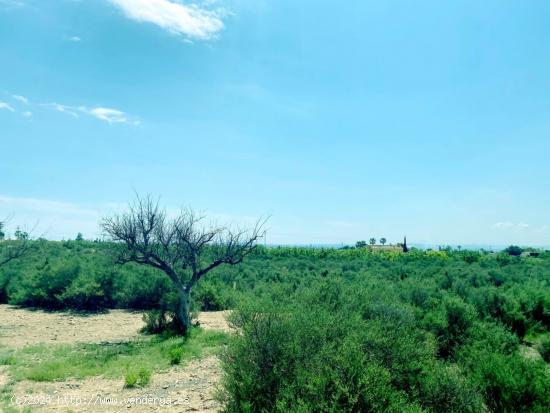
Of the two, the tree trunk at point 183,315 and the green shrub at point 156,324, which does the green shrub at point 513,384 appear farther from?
the green shrub at point 156,324

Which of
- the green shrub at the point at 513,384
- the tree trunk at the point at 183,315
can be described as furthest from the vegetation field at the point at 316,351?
the tree trunk at the point at 183,315

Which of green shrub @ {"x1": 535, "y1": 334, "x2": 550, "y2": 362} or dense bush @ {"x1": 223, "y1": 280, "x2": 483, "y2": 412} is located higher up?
dense bush @ {"x1": 223, "y1": 280, "x2": 483, "y2": 412}

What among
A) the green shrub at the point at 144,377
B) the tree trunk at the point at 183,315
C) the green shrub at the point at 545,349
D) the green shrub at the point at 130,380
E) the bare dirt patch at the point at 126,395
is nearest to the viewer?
the bare dirt patch at the point at 126,395

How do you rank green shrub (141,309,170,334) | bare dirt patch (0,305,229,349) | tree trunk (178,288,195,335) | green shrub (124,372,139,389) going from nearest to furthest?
green shrub (124,372,139,389)
bare dirt patch (0,305,229,349)
tree trunk (178,288,195,335)
green shrub (141,309,170,334)

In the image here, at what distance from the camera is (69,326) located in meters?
16.5

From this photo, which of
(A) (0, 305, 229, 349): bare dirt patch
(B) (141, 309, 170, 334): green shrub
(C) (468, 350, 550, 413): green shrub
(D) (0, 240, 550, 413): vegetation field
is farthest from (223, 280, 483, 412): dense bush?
(B) (141, 309, 170, 334): green shrub

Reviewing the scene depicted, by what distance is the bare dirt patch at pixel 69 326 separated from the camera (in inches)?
551

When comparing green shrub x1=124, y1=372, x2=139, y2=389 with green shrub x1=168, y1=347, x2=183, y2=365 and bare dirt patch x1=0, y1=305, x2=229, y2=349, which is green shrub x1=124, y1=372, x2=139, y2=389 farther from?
bare dirt patch x1=0, y1=305, x2=229, y2=349

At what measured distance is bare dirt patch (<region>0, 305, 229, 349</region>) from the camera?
14000 millimetres

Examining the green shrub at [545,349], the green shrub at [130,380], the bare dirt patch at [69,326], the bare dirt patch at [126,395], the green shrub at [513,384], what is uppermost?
the green shrub at [513,384]

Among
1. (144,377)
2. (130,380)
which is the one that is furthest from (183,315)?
(130,380)

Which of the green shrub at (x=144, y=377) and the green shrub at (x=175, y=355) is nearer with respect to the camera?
the green shrub at (x=144, y=377)

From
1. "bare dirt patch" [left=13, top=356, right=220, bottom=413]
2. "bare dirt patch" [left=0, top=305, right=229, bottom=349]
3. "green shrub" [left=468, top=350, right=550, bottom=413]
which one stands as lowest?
"bare dirt patch" [left=0, top=305, right=229, bottom=349]

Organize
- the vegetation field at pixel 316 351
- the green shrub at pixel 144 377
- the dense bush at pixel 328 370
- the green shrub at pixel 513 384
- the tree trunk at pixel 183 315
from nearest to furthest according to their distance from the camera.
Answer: the dense bush at pixel 328 370 → the vegetation field at pixel 316 351 → the green shrub at pixel 513 384 → the green shrub at pixel 144 377 → the tree trunk at pixel 183 315
